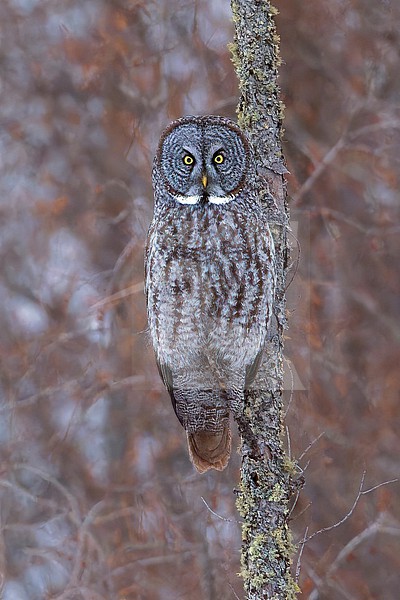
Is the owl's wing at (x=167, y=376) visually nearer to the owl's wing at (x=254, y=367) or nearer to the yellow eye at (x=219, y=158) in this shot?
the owl's wing at (x=254, y=367)

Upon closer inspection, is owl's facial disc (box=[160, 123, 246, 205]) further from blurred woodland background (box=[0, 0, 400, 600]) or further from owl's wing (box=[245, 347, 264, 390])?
blurred woodland background (box=[0, 0, 400, 600])

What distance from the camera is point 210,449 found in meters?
2.76

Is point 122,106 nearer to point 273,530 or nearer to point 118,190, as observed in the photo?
point 118,190

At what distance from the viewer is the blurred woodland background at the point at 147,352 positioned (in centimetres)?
494

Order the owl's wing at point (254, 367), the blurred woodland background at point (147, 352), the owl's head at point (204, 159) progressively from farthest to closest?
the blurred woodland background at point (147, 352)
the owl's wing at point (254, 367)
the owl's head at point (204, 159)

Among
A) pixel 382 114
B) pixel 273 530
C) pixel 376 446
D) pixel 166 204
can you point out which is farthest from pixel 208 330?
pixel 382 114

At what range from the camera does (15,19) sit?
5688 mm

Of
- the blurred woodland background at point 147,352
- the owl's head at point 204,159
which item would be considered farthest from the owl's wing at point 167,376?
the blurred woodland background at point 147,352

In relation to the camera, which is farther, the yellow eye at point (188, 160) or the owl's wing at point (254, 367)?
the owl's wing at point (254, 367)

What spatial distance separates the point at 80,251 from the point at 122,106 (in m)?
0.91

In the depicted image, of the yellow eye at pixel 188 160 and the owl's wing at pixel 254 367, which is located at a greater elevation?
the yellow eye at pixel 188 160

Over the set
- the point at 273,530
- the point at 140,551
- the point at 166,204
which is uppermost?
the point at 166,204

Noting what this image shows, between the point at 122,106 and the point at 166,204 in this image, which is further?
the point at 122,106

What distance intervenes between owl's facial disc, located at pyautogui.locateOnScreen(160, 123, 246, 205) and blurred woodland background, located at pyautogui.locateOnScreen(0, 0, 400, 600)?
219cm
